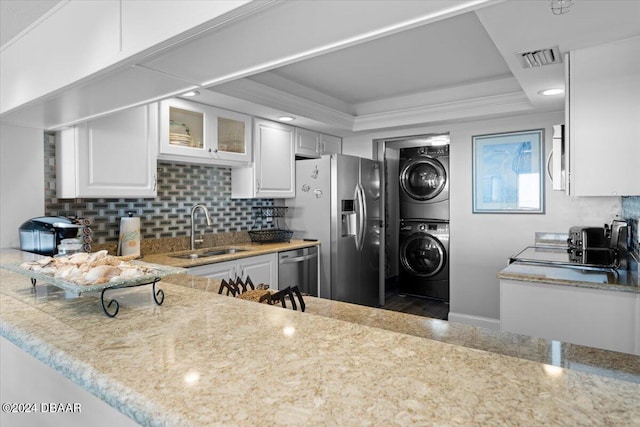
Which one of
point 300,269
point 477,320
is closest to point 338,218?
point 300,269

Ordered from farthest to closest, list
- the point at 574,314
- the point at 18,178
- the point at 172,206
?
1. the point at 172,206
2. the point at 18,178
3. the point at 574,314

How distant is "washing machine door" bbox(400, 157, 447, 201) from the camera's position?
15.3ft

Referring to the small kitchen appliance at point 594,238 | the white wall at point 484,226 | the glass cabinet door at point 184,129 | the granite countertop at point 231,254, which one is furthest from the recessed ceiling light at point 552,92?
the glass cabinet door at point 184,129

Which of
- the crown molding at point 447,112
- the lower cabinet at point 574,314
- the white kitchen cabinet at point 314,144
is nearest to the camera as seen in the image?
the lower cabinet at point 574,314

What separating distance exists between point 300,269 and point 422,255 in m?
1.79

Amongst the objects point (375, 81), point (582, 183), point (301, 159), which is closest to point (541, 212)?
point (582, 183)

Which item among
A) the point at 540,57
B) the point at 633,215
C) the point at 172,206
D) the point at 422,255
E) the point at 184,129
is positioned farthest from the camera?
the point at 422,255

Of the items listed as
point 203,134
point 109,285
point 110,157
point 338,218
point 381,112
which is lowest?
point 109,285

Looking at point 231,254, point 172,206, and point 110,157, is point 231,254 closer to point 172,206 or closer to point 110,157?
point 172,206

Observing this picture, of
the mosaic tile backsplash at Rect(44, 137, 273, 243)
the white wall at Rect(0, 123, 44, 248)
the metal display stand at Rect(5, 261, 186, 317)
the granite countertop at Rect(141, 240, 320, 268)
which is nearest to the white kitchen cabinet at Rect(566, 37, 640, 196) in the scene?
the metal display stand at Rect(5, 261, 186, 317)

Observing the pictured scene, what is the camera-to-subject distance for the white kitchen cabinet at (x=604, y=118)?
6.50ft

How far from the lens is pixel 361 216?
4.31 meters

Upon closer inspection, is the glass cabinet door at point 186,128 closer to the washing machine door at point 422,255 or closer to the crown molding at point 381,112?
the crown molding at point 381,112

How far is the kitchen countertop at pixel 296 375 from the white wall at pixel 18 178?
163 centimetres
